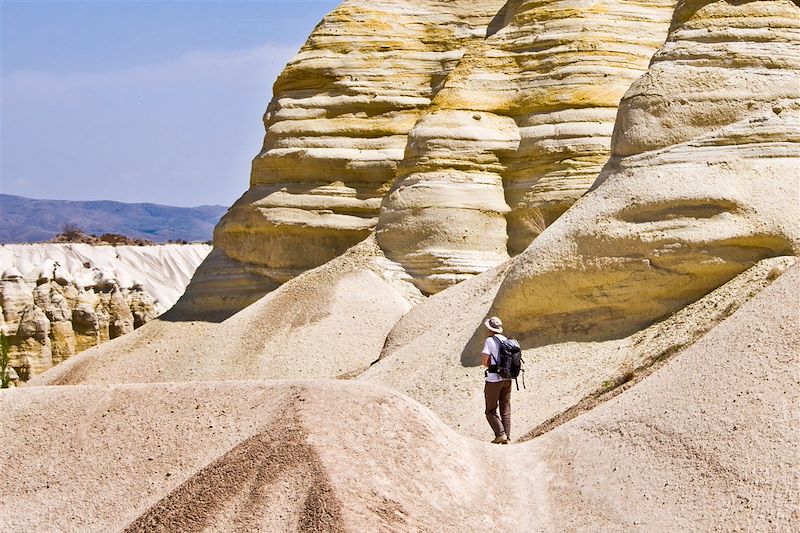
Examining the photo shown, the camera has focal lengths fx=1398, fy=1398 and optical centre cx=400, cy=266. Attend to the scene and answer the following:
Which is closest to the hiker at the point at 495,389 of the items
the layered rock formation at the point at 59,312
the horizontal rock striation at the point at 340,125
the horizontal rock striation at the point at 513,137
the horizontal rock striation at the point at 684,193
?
the horizontal rock striation at the point at 684,193

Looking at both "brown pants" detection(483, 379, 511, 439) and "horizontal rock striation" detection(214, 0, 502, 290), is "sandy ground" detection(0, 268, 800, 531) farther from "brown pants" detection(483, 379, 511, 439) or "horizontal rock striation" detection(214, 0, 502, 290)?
"horizontal rock striation" detection(214, 0, 502, 290)

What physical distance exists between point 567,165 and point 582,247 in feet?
33.6

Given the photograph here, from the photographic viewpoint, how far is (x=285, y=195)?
108 ft

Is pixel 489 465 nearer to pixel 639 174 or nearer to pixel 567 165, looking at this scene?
pixel 639 174

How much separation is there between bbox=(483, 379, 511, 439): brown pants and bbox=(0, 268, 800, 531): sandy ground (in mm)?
766

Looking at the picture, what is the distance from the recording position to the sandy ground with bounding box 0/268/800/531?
11289 millimetres

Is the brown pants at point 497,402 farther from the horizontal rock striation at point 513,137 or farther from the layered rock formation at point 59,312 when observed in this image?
the layered rock formation at point 59,312

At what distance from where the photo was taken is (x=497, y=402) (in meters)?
14.9

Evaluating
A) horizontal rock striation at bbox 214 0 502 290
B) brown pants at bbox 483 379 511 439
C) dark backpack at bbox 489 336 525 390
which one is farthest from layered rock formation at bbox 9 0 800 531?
dark backpack at bbox 489 336 525 390

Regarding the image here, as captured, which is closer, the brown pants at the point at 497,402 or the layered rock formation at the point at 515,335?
the layered rock formation at the point at 515,335

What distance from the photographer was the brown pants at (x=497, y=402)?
14.7 m

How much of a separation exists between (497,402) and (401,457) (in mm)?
2942

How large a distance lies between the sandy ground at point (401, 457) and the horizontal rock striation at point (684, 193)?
3096 millimetres

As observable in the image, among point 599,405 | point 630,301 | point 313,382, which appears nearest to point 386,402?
point 313,382
